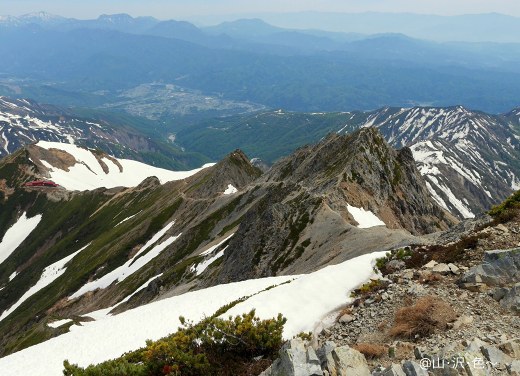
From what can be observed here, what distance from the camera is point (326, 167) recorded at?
307 ft

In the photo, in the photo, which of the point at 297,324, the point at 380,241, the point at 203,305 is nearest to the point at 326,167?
the point at 380,241

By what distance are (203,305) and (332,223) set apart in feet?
84.4

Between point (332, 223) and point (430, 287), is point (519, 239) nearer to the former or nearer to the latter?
point (430, 287)

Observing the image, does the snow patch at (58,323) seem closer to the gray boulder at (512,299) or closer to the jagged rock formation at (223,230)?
the jagged rock formation at (223,230)

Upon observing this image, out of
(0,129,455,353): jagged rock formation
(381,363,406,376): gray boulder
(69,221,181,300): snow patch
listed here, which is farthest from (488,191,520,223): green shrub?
(69,221,181,300): snow patch

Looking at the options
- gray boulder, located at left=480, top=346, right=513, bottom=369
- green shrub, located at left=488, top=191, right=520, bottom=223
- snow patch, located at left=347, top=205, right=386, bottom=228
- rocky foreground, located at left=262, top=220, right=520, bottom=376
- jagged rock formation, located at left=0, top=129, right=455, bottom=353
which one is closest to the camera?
gray boulder, located at left=480, top=346, right=513, bottom=369

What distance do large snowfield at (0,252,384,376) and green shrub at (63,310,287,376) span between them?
305 centimetres

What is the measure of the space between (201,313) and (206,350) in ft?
41.7

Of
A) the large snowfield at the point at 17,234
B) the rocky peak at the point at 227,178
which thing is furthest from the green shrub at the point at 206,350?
the large snowfield at the point at 17,234

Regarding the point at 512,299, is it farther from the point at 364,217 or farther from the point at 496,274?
the point at 364,217

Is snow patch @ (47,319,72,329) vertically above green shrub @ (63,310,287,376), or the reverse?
green shrub @ (63,310,287,376)

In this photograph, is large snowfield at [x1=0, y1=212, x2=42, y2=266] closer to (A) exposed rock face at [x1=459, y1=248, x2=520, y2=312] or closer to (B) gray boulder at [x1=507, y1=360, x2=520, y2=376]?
(A) exposed rock face at [x1=459, y1=248, x2=520, y2=312]

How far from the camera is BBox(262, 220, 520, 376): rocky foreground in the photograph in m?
15.2

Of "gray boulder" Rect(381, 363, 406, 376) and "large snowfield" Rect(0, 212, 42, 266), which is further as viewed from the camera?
"large snowfield" Rect(0, 212, 42, 266)
